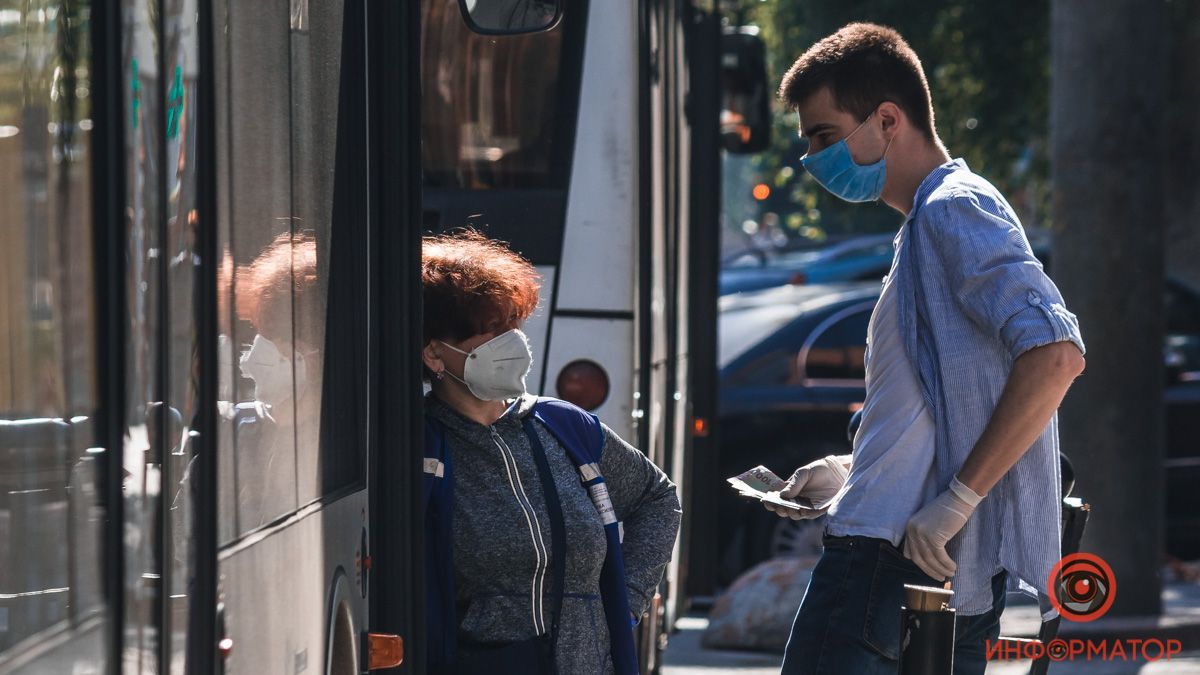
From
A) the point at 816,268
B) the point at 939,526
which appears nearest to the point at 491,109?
the point at 939,526

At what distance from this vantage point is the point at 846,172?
3152 millimetres

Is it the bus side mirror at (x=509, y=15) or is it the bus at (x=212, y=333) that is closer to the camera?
the bus at (x=212, y=333)

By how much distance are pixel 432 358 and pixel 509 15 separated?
0.67 meters

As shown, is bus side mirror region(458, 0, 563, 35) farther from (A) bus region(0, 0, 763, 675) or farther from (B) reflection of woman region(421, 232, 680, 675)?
(B) reflection of woman region(421, 232, 680, 675)

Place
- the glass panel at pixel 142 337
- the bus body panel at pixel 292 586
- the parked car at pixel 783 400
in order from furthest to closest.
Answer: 1. the parked car at pixel 783 400
2. the bus body panel at pixel 292 586
3. the glass panel at pixel 142 337

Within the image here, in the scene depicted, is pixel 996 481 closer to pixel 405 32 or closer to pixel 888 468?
pixel 888 468

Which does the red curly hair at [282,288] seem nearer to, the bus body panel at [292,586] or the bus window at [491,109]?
the bus body panel at [292,586]

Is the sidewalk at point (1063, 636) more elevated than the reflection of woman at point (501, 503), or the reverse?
the reflection of woman at point (501, 503)

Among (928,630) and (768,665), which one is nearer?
(928,630)

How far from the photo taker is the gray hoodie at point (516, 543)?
2.87 metres

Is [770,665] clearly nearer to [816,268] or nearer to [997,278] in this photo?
[997,278]

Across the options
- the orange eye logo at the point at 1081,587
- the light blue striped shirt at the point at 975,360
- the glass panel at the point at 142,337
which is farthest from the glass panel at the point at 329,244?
the orange eye logo at the point at 1081,587

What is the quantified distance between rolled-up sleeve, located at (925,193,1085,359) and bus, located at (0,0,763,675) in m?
0.85

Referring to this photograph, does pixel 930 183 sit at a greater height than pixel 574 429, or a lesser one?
greater
